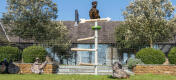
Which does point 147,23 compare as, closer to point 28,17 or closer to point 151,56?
point 151,56

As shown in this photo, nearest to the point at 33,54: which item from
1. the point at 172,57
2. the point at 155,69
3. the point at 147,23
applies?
the point at 155,69

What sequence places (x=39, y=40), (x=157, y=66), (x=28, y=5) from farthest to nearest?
(x=28, y=5) < (x=39, y=40) < (x=157, y=66)

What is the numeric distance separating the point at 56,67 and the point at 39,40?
357 cm

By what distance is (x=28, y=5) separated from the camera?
16891 mm

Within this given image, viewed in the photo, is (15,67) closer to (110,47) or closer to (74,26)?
(110,47)

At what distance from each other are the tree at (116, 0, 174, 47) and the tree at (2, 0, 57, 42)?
5819 mm

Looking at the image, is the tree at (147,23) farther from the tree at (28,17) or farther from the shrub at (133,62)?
the tree at (28,17)

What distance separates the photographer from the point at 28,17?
16578mm

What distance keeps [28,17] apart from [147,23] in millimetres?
8765

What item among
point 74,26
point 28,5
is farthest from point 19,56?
point 74,26

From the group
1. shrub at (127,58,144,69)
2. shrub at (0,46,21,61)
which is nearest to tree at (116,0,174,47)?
shrub at (127,58,144,69)

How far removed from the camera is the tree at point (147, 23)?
1443 cm

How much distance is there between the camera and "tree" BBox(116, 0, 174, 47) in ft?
47.3

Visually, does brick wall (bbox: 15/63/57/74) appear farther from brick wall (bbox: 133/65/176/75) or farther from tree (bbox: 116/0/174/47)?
tree (bbox: 116/0/174/47)
